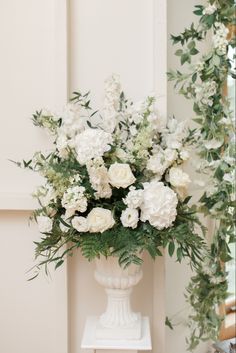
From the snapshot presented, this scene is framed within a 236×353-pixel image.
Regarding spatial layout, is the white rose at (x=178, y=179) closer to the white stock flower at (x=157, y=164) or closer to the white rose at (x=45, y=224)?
the white stock flower at (x=157, y=164)

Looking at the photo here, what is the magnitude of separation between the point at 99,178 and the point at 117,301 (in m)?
0.48

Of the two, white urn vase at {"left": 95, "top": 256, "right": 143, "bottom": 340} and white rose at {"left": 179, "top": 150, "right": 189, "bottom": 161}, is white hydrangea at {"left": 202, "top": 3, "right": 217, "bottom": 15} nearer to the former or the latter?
white rose at {"left": 179, "top": 150, "right": 189, "bottom": 161}

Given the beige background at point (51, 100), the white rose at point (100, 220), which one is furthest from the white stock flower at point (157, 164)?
the beige background at point (51, 100)

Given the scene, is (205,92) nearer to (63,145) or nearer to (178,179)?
(178,179)

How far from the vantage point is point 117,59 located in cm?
194

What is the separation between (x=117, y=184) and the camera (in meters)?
1.56

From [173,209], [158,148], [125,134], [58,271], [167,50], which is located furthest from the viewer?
[167,50]

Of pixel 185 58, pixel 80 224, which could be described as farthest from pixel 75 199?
pixel 185 58

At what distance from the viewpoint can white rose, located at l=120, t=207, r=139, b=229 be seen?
61.1 inches

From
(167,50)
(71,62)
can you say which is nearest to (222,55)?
(167,50)

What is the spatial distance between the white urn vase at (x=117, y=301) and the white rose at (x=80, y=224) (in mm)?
185

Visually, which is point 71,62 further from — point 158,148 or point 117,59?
point 158,148

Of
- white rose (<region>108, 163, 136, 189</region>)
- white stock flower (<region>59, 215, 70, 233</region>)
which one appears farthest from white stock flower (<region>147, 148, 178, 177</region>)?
white stock flower (<region>59, 215, 70, 233</region>)

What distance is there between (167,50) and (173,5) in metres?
0.21
